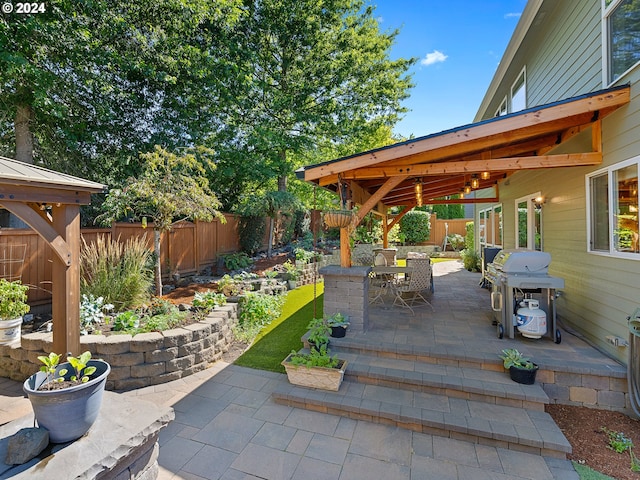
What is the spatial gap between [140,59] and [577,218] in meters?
10.5

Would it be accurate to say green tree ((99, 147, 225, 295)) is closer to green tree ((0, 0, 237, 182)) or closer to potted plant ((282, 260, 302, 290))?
potted plant ((282, 260, 302, 290))

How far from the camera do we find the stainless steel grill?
3.86 meters

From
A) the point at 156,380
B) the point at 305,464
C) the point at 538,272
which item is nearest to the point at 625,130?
the point at 538,272

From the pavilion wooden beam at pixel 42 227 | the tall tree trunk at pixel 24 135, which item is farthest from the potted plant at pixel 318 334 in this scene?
the tall tree trunk at pixel 24 135

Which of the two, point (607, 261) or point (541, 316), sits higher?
point (607, 261)

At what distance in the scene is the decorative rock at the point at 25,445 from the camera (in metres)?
1.63

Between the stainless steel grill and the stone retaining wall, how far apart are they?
4105mm

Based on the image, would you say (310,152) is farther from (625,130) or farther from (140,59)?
(625,130)

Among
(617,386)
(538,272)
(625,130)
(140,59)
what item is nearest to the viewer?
(617,386)

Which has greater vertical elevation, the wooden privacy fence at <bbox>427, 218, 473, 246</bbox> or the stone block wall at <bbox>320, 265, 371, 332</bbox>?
the wooden privacy fence at <bbox>427, 218, 473, 246</bbox>

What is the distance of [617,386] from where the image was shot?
307 centimetres

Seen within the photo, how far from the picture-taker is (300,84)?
38.3 feet

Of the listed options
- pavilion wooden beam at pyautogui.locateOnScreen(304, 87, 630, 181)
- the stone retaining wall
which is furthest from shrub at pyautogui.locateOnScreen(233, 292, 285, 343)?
pavilion wooden beam at pyautogui.locateOnScreen(304, 87, 630, 181)

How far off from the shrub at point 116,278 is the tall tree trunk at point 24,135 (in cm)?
428
